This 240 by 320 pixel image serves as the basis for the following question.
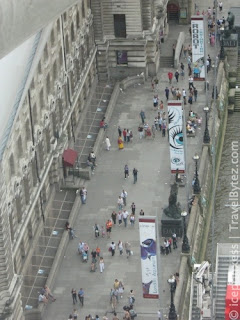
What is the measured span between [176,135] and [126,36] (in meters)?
24.9

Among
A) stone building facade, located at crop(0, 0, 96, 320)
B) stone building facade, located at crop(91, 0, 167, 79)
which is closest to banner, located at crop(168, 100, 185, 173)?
stone building facade, located at crop(0, 0, 96, 320)

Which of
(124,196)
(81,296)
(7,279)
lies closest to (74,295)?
(81,296)

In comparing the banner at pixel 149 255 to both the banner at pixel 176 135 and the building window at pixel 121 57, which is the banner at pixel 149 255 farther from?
the building window at pixel 121 57

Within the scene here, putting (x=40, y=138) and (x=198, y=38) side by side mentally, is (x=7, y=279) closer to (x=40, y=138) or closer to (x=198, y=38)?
(x=40, y=138)

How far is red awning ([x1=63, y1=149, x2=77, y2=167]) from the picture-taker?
2645 inches

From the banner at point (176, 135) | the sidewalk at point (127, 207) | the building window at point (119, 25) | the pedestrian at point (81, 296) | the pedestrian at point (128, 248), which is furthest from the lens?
the building window at point (119, 25)

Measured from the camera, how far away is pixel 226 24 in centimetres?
9881

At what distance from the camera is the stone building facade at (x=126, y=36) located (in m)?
83.5

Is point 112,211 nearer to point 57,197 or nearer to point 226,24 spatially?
point 57,197

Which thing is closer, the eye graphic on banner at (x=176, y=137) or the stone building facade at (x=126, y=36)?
the eye graphic on banner at (x=176, y=137)

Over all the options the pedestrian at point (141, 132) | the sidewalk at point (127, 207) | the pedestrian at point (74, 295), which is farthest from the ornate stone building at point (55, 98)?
the pedestrian at point (141, 132)

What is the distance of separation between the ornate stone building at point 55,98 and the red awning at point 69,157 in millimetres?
554

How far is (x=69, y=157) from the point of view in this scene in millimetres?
67625

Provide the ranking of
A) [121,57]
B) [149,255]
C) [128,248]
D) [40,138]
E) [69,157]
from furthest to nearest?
[121,57], [69,157], [40,138], [128,248], [149,255]
